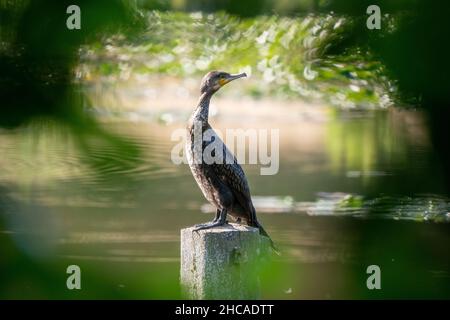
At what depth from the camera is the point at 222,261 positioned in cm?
225

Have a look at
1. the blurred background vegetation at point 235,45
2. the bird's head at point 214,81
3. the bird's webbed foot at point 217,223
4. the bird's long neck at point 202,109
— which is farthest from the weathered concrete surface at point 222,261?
the blurred background vegetation at point 235,45

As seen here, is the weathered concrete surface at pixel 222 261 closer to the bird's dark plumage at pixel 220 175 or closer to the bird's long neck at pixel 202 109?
the bird's dark plumage at pixel 220 175

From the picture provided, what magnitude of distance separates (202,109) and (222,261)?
0.52 metres

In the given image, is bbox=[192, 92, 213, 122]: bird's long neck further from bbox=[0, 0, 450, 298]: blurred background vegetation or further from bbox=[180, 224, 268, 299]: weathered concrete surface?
bbox=[0, 0, 450, 298]: blurred background vegetation

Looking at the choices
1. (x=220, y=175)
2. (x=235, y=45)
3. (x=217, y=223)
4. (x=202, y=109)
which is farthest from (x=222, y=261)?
(x=235, y=45)

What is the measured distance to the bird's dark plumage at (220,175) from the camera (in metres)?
2.52

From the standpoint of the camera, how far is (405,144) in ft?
2.20

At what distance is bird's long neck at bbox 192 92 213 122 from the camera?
2555mm

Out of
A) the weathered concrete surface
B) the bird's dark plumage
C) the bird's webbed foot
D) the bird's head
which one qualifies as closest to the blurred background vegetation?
the weathered concrete surface

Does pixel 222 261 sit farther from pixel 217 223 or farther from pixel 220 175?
pixel 220 175

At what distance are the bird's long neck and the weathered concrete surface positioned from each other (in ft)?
1.18

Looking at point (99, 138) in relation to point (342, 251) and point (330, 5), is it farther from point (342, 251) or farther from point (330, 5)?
point (342, 251)

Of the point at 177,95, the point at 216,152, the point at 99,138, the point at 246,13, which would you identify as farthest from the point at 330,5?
the point at 177,95

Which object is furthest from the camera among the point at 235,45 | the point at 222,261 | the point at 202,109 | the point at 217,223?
the point at 202,109
